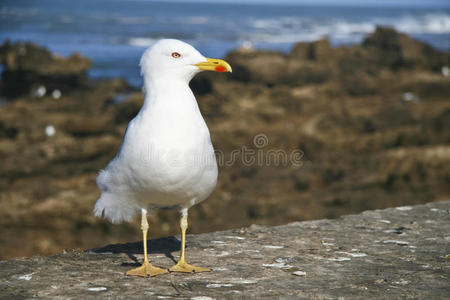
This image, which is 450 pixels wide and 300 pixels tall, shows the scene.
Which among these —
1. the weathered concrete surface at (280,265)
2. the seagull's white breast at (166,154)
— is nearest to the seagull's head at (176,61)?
the seagull's white breast at (166,154)

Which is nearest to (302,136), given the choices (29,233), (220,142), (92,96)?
(220,142)

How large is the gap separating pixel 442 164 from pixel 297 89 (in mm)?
7631

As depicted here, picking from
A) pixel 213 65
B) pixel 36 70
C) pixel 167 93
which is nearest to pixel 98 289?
pixel 167 93

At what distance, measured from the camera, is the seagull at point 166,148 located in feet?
12.8

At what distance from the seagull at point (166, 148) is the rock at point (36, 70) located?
22.2 metres

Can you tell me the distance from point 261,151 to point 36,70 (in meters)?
18.4

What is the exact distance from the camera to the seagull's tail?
4.41 metres

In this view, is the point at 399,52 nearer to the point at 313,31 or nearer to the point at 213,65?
the point at 213,65

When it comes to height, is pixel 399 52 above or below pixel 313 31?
below

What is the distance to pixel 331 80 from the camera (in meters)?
21.4

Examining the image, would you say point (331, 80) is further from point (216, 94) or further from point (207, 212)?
point (207, 212)

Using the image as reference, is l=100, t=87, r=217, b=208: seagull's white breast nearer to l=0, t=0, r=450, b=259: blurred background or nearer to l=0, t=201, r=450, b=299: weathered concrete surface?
l=0, t=201, r=450, b=299: weathered concrete surface

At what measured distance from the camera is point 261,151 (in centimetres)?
1261

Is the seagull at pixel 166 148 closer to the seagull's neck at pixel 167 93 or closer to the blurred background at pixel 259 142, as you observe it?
the seagull's neck at pixel 167 93
